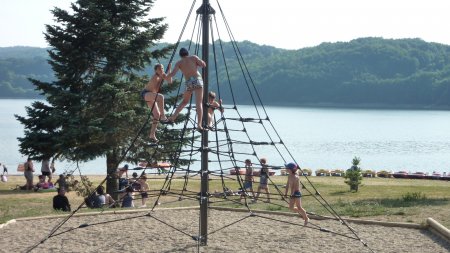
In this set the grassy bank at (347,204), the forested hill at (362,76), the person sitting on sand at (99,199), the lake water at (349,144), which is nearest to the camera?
the grassy bank at (347,204)

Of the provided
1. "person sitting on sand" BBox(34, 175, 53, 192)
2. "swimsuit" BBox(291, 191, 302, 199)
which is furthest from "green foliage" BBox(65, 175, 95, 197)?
"swimsuit" BBox(291, 191, 302, 199)

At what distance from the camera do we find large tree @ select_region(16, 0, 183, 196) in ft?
77.3

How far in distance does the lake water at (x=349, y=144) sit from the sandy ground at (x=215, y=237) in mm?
21585

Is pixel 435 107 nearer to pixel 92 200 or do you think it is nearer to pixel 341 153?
pixel 341 153

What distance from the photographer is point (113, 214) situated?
1617cm

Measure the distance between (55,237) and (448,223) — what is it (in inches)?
335

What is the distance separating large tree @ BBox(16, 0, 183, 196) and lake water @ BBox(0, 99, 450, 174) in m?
11.6

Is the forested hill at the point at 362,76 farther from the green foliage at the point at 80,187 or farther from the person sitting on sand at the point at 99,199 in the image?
the person sitting on sand at the point at 99,199

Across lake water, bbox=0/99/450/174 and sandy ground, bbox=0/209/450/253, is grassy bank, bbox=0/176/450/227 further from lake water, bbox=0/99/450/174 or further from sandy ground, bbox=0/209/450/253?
lake water, bbox=0/99/450/174

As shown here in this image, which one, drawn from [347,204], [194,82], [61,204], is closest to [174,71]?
[194,82]

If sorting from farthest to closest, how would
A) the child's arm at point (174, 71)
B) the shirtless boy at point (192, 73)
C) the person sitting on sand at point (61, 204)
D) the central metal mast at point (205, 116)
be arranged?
the person sitting on sand at point (61, 204) < the central metal mast at point (205, 116) < the child's arm at point (174, 71) < the shirtless boy at point (192, 73)

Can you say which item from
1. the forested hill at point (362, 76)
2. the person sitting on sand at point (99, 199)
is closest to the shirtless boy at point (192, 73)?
the person sitting on sand at point (99, 199)

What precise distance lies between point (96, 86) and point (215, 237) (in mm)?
11790

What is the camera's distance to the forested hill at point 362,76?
6107 inches
